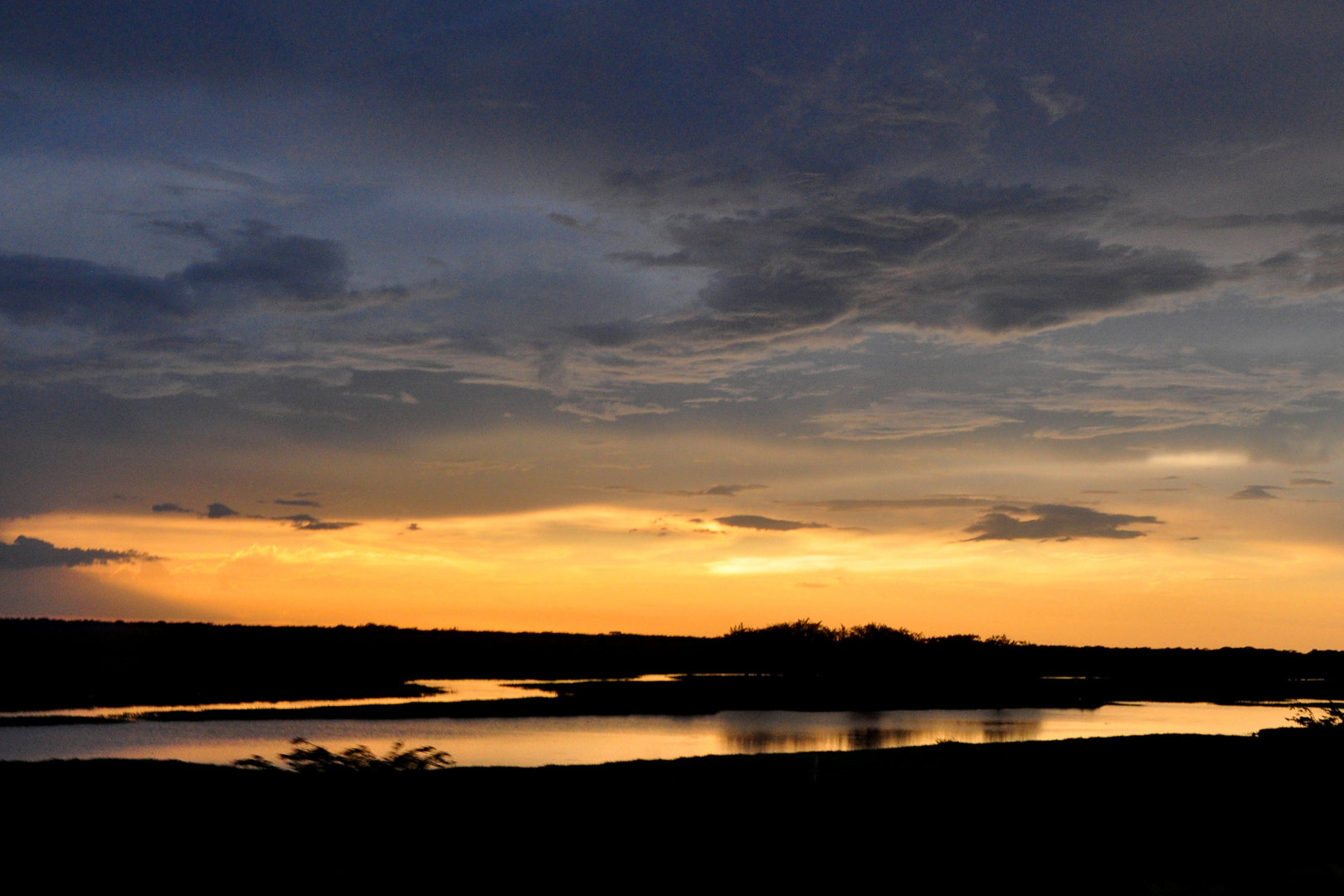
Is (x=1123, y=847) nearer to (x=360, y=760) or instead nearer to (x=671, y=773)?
(x=671, y=773)

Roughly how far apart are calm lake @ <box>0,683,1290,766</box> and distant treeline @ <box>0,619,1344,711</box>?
7763mm

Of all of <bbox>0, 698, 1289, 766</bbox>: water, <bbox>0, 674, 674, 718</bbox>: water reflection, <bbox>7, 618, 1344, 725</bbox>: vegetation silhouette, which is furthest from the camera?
<bbox>7, 618, 1344, 725</bbox>: vegetation silhouette

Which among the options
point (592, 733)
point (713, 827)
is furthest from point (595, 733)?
point (713, 827)

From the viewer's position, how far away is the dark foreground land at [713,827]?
1114cm

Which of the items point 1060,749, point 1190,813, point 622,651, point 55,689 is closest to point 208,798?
point 1190,813

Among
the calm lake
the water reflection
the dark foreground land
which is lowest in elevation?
the calm lake

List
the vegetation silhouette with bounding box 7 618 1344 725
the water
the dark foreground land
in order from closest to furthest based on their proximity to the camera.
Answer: the dark foreground land
the water
the vegetation silhouette with bounding box 7 618 1344 725

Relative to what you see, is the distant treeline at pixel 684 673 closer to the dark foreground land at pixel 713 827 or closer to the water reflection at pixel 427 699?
the water reflection at pixel 427 699

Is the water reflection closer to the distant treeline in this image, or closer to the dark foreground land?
the distant treeline

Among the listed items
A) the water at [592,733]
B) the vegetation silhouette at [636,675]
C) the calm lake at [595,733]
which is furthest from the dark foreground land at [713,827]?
the vegetation silhouette at [636,675]

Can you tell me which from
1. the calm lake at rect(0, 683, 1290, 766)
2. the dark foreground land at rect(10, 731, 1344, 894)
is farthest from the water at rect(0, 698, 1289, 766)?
the dark foreground land at rect(10, 731, 1344, 894)

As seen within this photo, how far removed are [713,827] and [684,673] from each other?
78255 mm

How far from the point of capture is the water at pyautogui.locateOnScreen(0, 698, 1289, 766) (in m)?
32.4

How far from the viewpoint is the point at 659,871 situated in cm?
1120
